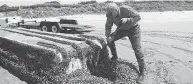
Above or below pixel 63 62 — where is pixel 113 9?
above

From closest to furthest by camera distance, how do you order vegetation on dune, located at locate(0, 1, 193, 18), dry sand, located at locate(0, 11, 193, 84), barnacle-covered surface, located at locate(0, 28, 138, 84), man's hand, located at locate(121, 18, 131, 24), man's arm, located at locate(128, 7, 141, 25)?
barnacle-covered surface, located at locate(0, 28, 138, 84), man's hand, located at locate(121, 18, 131, 24), man's arm, located at locate(128, 7, 141, 25), dry sand, located at locate(0, 11, 193, 84), vegetation on dune, located at locate(0, 1, 193, 18)

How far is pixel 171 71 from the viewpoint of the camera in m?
6.53

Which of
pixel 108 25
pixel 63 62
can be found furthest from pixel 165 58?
pixel 63 62

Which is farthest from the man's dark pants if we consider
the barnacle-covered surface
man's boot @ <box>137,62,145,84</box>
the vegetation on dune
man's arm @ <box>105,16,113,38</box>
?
the vegetation on dune

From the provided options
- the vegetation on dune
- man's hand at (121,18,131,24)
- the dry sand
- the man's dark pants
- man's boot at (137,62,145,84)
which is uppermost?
man's hand at (121,18,131,24)

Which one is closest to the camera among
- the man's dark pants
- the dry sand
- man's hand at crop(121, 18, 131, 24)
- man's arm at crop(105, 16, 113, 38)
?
man's hand at crop(121, 18, 131, 24)

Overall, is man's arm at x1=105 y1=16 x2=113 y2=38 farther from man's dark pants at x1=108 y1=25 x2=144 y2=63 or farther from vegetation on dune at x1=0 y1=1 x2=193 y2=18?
vegetation on dune at x1=0 y1=1 x2=193 y2=18

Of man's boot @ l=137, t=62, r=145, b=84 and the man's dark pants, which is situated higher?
the man's dark pants

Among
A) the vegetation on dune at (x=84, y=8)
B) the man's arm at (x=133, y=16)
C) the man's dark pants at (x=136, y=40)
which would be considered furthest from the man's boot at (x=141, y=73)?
the vegetation on dune at (x=84, y=8)

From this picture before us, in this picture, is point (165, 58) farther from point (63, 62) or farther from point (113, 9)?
point (63, 62)

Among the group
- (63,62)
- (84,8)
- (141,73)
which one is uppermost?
(63,62)

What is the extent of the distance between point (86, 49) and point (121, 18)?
913mm

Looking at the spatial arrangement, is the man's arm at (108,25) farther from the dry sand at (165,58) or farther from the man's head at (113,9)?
the dry sand at (165,58)

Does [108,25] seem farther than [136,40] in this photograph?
Yes
